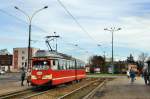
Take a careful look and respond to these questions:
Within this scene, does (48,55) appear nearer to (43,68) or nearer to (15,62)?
(43,68)

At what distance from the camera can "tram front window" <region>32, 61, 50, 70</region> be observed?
111 feet

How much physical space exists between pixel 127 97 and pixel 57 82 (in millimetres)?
11431

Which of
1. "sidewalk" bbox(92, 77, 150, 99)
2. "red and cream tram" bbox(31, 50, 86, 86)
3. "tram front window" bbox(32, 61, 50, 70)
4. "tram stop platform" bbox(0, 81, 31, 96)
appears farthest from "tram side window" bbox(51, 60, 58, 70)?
"sidewalk" bbox(92, 77, 150, 99)

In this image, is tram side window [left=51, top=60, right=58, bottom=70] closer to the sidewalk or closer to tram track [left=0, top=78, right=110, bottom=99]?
tram track [left=0, top=78, right=110, bottom=99]

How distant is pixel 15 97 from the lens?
84.8ft

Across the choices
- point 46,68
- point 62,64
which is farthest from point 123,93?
point 62,64

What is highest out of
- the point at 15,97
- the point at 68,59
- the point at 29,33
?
the point at 29,33

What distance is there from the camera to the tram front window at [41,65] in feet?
111

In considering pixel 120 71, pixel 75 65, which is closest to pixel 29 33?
pixel 75 65

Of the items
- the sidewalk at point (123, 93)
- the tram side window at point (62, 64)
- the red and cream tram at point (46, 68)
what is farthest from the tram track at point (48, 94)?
the tram side window at point (62, 64)

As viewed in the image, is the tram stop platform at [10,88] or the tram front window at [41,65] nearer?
the tram stop platform at [10,88]

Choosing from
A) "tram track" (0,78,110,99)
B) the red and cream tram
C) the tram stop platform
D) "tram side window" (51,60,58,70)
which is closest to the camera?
"tram track" (0,78,110,99)

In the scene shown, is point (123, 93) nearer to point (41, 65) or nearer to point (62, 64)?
point (41, 65)

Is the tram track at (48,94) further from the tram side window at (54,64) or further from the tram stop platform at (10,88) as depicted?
the tram side window at (54,64)
